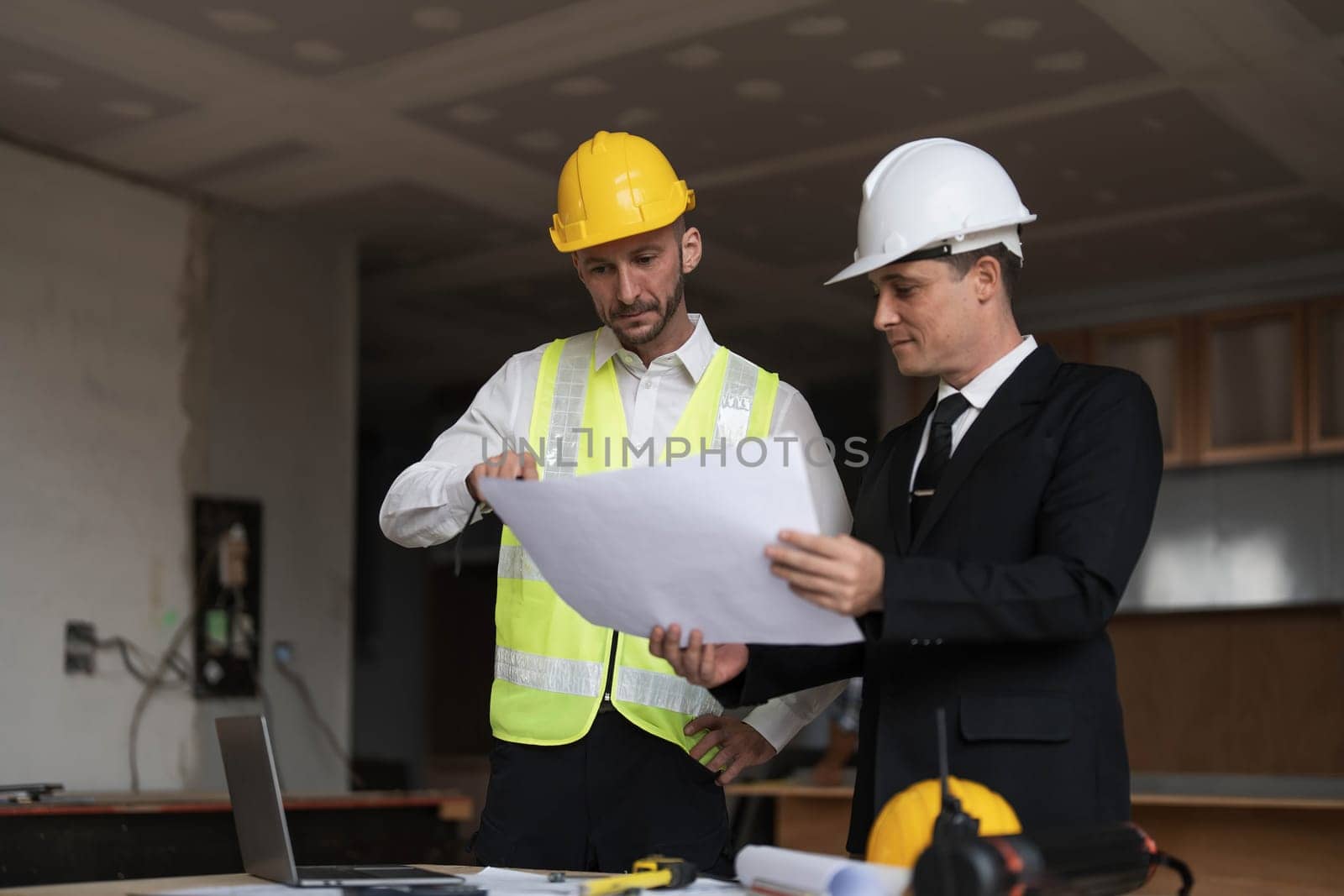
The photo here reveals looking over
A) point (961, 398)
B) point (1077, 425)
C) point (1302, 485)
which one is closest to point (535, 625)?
point (961, 398)

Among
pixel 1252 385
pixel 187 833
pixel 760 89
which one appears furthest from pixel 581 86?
pixel 1252 385

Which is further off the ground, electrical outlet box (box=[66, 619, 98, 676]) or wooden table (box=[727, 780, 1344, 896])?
electrical outlet box (box=[66, 619, 98, 676])

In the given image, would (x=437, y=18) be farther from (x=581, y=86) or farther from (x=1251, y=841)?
(x=1251, y=841)

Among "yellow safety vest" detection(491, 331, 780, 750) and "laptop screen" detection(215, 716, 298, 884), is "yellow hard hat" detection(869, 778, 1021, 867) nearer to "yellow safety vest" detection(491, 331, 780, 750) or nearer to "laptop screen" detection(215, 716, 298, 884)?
"laptop screen" detection(215, 716, 298, 884)

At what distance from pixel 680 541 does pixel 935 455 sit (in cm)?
46

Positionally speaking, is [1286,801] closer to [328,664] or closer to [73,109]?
[328,664]

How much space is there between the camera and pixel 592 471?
229cm

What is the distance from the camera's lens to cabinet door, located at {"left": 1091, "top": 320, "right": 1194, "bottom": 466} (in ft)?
22.8

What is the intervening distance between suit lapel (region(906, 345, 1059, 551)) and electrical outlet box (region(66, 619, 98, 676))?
420cm

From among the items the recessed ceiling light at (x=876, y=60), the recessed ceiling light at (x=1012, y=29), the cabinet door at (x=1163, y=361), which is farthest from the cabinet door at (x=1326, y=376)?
the recessed ceiling light at (x=876, y=60)

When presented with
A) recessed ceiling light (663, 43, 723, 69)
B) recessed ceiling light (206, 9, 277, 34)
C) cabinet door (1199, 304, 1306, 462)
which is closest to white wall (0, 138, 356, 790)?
recessed ceiling light (206, 9, 277, 34)

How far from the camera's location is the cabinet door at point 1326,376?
6.54 metres

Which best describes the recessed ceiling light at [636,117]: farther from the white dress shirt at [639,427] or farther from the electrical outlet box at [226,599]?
the white dress shirt at [639,427]

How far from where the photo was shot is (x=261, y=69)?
4637mm
